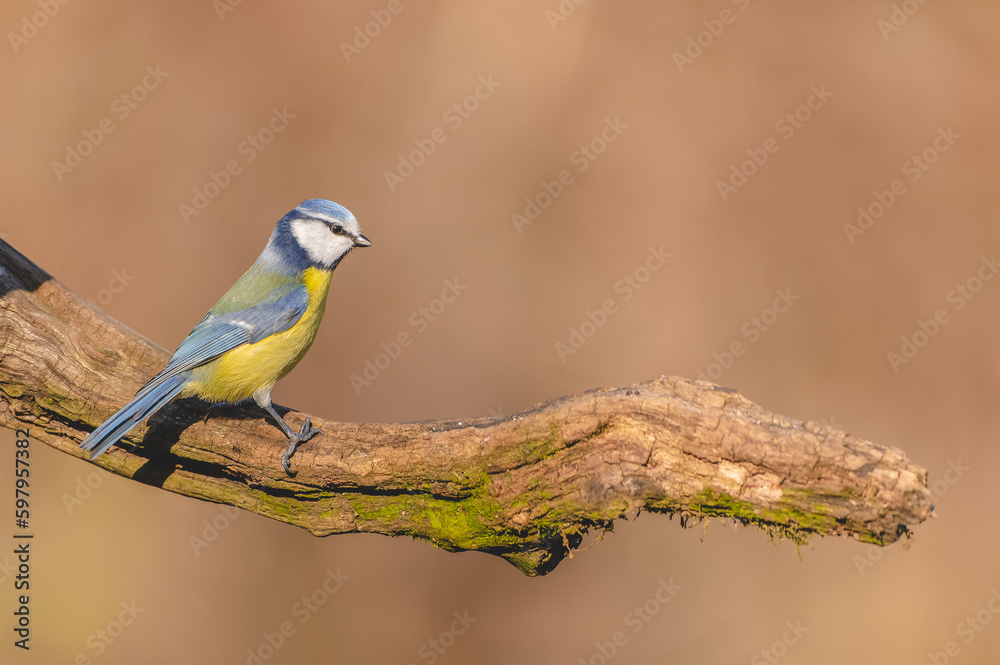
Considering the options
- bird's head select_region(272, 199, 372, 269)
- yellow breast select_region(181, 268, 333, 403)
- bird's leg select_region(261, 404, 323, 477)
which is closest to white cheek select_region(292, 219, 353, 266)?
bird's head select_region(272, 199, 372, 269)

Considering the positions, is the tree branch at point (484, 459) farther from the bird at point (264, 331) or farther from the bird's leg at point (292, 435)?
the bird at point (264, 331)

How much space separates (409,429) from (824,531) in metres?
1.56

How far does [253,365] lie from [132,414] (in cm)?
55

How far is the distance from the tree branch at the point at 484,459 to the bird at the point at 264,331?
0.16m

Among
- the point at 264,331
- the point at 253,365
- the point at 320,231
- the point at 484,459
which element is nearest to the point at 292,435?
the point at 253,365

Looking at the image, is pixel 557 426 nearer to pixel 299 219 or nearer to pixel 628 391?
pixel 628 391

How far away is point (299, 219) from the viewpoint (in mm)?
3600

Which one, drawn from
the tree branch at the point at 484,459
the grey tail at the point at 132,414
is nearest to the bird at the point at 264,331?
the grey tail at the point at 132,414

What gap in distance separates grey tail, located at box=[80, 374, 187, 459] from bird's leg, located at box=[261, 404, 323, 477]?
0.43 meters

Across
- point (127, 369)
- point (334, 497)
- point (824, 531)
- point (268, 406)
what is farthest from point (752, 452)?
point (127, 369)

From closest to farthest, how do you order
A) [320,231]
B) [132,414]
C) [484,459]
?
[484,459] < [132,414] < [320,231]

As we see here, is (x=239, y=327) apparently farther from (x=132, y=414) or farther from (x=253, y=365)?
(x=132, y=414)

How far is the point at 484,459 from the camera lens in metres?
2.68

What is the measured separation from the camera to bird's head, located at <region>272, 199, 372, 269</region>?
141 inches
